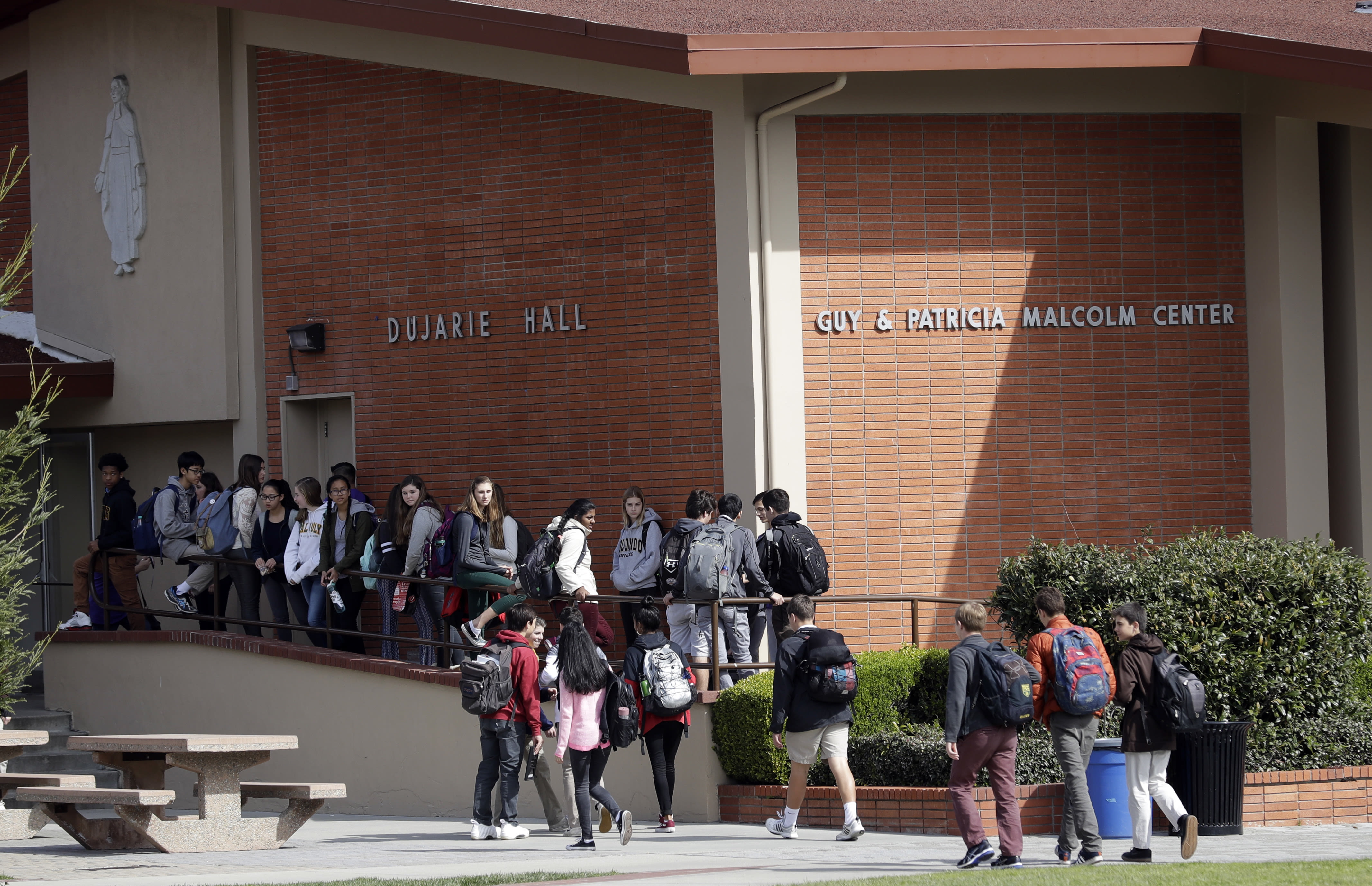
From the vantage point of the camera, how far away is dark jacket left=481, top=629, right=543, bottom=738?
36.0ft

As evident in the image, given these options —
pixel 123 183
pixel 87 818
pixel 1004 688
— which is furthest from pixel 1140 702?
pixel 123 183

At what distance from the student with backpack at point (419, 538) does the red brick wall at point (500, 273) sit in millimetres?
1015

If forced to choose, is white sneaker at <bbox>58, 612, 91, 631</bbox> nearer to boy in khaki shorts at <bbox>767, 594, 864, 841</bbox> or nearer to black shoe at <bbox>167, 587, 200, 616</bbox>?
black shoe at <bbox>167, 587, 200, 616</bbox>

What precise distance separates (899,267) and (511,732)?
515 cm

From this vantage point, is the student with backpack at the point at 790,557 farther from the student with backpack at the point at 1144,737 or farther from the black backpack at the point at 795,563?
the student with backpack at the point at 1144,737

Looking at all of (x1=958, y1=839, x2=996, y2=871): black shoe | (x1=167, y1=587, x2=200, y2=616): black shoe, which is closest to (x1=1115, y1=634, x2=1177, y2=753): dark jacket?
(x1=958, y1=839, x2=996, y2=871): black shoe

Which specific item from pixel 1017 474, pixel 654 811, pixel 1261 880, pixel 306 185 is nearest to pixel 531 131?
pixel 306 185

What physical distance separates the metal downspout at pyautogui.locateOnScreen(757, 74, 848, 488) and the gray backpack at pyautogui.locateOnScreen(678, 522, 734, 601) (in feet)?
4.68

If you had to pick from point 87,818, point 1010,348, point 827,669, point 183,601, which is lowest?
point 87,818

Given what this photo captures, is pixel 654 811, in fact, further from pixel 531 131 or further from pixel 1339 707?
pixel 531 131

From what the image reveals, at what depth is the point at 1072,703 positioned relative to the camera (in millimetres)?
9477

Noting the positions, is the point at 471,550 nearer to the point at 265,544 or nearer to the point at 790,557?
the point at 790,557

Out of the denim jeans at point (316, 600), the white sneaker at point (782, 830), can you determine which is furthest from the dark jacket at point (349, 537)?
the white sneaker at point (782, 830)

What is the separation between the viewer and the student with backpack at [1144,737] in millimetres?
9547
